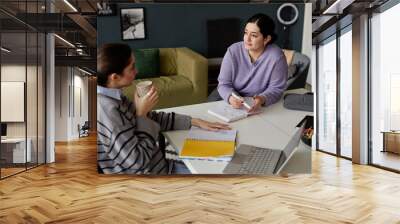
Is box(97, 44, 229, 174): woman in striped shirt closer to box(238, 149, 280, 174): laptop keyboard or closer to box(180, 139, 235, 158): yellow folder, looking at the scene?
box(180, 139, 235, 158): yellow folder

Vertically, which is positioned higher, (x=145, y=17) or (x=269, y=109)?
(x=145, y=17)

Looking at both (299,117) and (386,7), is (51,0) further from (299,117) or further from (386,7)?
(386,7)

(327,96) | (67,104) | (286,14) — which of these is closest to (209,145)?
(286,14)

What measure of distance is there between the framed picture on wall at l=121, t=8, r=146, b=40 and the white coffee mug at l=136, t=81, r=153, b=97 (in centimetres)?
57

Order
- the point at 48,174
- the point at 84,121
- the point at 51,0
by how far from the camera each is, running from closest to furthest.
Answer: the point at 48,174 → the point at 51,0 → the point at 84,121

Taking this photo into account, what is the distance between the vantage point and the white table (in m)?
4.94

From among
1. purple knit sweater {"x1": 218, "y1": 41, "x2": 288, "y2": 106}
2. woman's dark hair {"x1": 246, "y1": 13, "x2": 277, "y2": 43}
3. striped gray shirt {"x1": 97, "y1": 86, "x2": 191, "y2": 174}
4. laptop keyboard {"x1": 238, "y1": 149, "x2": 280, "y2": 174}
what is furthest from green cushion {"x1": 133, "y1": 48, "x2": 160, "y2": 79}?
laptop keyboard {"x1": 238, "y1": 149, "x2": 280, "y2": 174}

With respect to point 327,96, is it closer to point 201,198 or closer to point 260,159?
point 260,159

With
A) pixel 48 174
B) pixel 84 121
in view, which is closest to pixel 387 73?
pixel 48 174

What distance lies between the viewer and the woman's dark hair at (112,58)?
4.94m

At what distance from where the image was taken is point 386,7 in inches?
288

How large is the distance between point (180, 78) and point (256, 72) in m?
0.95

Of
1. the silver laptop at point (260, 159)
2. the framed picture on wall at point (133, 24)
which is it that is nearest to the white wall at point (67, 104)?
the framed picture on wall at point (133, 24)

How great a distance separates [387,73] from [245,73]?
11.9 feet
